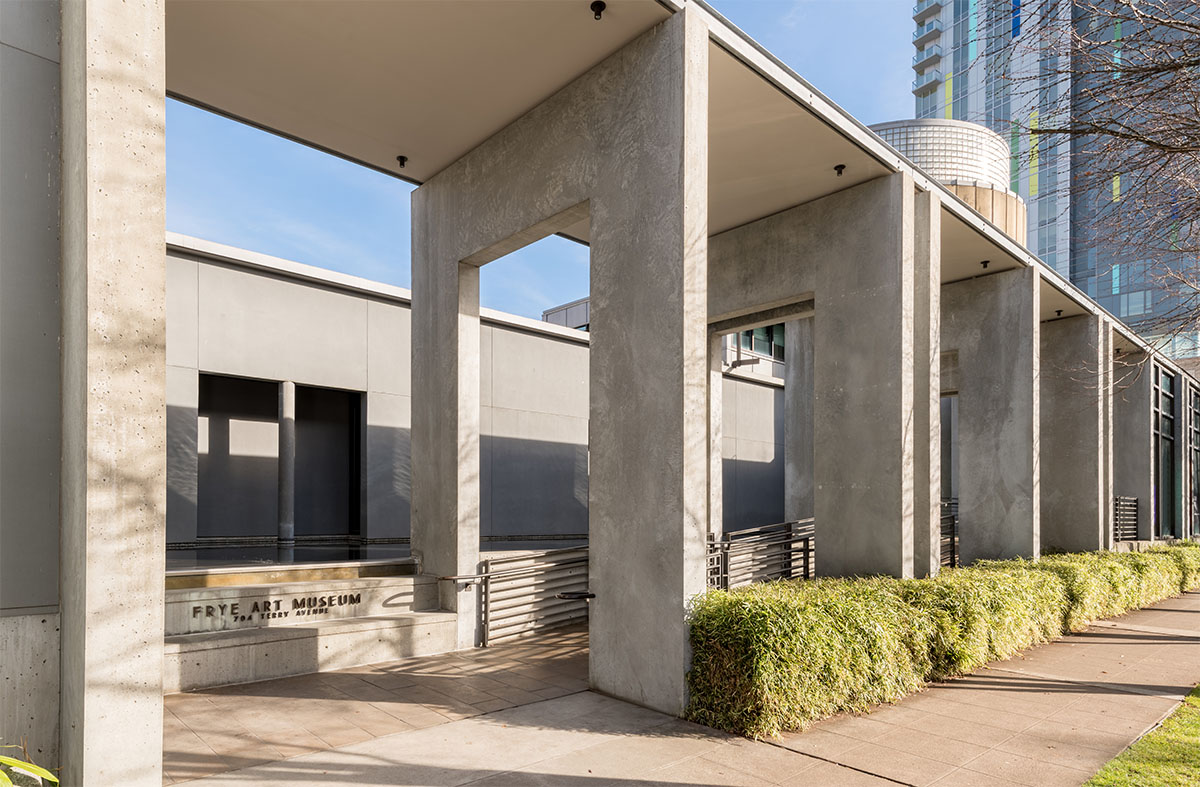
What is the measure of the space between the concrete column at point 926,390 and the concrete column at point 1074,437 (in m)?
7.48

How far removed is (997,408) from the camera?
13.0 m

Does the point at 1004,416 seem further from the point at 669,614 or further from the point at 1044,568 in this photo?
the point at 669,614

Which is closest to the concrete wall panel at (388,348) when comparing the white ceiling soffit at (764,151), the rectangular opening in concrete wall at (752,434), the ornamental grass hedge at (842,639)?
the white ceiling soffit at (764,151)

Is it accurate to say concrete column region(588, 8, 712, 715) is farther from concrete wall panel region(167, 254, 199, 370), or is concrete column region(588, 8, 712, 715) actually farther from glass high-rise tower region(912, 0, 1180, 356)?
concrete wall panel region(167, 254, 199, 370)

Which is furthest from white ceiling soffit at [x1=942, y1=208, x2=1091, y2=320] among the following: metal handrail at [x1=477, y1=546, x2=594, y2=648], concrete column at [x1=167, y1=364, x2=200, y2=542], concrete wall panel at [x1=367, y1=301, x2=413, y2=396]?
concrete column at [x1=167, y1=364, x2=200, y2=542]

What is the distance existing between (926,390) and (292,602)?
7800 millimetres

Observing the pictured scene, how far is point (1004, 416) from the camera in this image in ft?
42.1

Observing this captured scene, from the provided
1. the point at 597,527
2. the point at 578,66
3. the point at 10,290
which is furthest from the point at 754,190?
the point at 10,290

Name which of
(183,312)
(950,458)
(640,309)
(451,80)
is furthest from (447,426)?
(950,458)

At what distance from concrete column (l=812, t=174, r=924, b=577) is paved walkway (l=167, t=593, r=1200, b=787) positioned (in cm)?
215

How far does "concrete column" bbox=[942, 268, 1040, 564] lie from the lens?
12.5 meters

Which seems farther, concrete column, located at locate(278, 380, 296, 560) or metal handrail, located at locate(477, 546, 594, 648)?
concrete column, located at locate(278, 380, 296, 560)

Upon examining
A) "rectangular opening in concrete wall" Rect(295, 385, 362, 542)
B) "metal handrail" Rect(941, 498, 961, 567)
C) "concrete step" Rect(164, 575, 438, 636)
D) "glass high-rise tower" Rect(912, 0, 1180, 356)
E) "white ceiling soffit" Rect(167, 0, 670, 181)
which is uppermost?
"white ceiling soffit" Rect(167, 0, 670, 181)

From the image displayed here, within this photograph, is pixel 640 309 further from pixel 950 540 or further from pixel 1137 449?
pixel 1137 449
